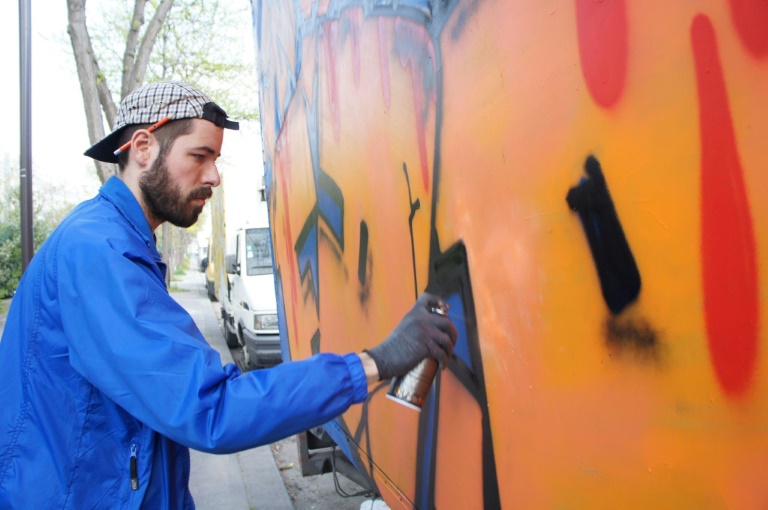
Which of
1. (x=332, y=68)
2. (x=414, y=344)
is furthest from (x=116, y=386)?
(x=332, y=68)

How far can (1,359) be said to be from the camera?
1.55 m

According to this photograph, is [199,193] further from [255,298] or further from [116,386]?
[255,298]

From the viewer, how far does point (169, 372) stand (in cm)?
127

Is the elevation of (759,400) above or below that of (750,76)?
below

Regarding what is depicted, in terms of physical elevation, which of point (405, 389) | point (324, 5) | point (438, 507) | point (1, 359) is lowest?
point (438, 507)

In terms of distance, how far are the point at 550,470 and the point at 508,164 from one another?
61 cm

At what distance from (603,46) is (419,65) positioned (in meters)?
0.73

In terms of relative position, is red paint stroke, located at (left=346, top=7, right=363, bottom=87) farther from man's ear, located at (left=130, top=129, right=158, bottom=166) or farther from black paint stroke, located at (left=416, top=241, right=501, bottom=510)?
black paint stroke, located at (left=416, top=241, right=501, bottom=510)

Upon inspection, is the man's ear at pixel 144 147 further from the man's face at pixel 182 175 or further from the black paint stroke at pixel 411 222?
the black paint stroke at pixel 411 222

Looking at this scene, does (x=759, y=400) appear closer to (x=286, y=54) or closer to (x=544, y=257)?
(x=544, y=257)

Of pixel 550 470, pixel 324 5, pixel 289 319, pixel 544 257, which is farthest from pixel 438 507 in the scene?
pixel 289 319

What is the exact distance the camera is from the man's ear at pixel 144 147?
1695 millimetres

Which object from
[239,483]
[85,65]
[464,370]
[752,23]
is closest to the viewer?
[752,23]

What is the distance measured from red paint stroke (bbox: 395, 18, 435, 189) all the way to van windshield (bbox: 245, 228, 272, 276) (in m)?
6.90
